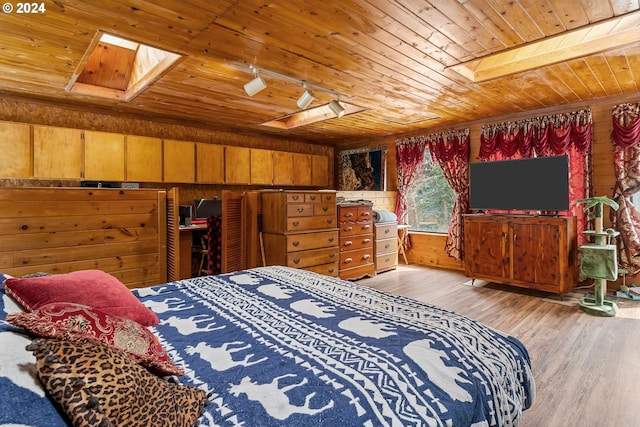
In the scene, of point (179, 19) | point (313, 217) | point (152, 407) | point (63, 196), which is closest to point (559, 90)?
point (313, 217)

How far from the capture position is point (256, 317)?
4.87ft

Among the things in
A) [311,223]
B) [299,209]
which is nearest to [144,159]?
[299,209]

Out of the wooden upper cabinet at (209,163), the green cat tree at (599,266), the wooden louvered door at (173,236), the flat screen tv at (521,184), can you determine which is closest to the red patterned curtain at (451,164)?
the flat screen tv at (521,184)

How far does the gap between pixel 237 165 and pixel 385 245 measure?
2.73 metres

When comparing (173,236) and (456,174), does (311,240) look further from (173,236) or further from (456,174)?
(456,174)

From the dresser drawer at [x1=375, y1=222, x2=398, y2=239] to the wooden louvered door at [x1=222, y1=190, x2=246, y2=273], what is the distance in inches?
86.3

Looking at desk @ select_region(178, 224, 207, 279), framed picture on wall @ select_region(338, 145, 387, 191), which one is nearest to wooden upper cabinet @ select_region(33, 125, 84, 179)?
desk @ select_region(178, 224, 207, 279)

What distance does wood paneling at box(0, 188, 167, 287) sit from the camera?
87.8 inches

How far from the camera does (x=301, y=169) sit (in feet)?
20.2

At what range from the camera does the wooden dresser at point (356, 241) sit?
4613 millimetres

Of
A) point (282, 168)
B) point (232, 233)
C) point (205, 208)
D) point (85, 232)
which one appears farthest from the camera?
Answer: point (282, 168)

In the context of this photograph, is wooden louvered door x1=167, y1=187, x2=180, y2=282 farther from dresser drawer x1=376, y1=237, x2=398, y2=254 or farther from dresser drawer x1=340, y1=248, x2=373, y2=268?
dresser drawer x1=376, y1=237, x2=398, y2=254

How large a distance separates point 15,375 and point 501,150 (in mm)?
5460

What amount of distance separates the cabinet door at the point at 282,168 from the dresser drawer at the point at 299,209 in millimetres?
2037
